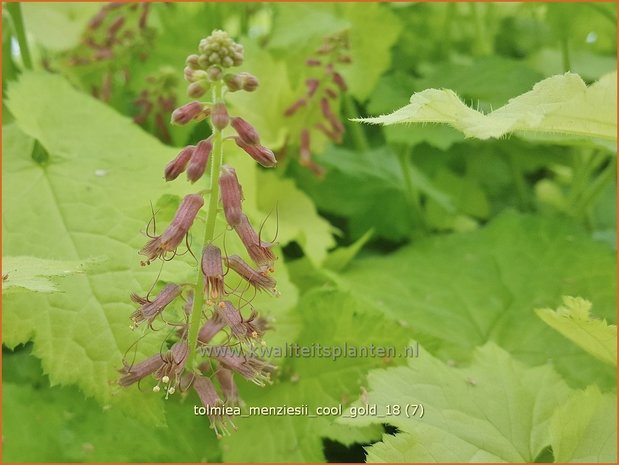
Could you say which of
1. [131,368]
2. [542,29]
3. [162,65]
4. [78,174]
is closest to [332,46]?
[162,65]

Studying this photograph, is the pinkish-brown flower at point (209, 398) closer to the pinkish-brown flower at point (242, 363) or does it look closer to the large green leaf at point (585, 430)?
the pinkish-brown flower at point (242, 363)

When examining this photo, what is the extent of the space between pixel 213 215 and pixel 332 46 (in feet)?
2.07

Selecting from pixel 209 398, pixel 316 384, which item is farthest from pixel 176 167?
pixel 316 384

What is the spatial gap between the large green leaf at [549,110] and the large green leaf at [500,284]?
0.46 metres

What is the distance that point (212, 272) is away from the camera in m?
0.62

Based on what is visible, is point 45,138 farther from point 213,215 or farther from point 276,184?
point 213,215

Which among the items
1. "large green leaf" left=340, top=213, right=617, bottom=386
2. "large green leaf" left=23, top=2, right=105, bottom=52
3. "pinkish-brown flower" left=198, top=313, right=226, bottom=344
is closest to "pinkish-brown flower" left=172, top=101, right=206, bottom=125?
"pinkish-brown flower" left=198, top=313, right=226, bottom=344

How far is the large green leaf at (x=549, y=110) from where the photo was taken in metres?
0.51

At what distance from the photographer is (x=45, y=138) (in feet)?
3.35

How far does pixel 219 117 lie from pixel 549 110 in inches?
11.0

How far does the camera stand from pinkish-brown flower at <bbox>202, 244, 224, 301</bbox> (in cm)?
62

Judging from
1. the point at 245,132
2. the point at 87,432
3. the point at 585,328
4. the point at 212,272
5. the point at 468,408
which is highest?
the point at 245,132

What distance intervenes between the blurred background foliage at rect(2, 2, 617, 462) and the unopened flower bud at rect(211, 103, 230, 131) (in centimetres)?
19

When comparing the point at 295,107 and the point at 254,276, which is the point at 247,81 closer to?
the point at 254,276
